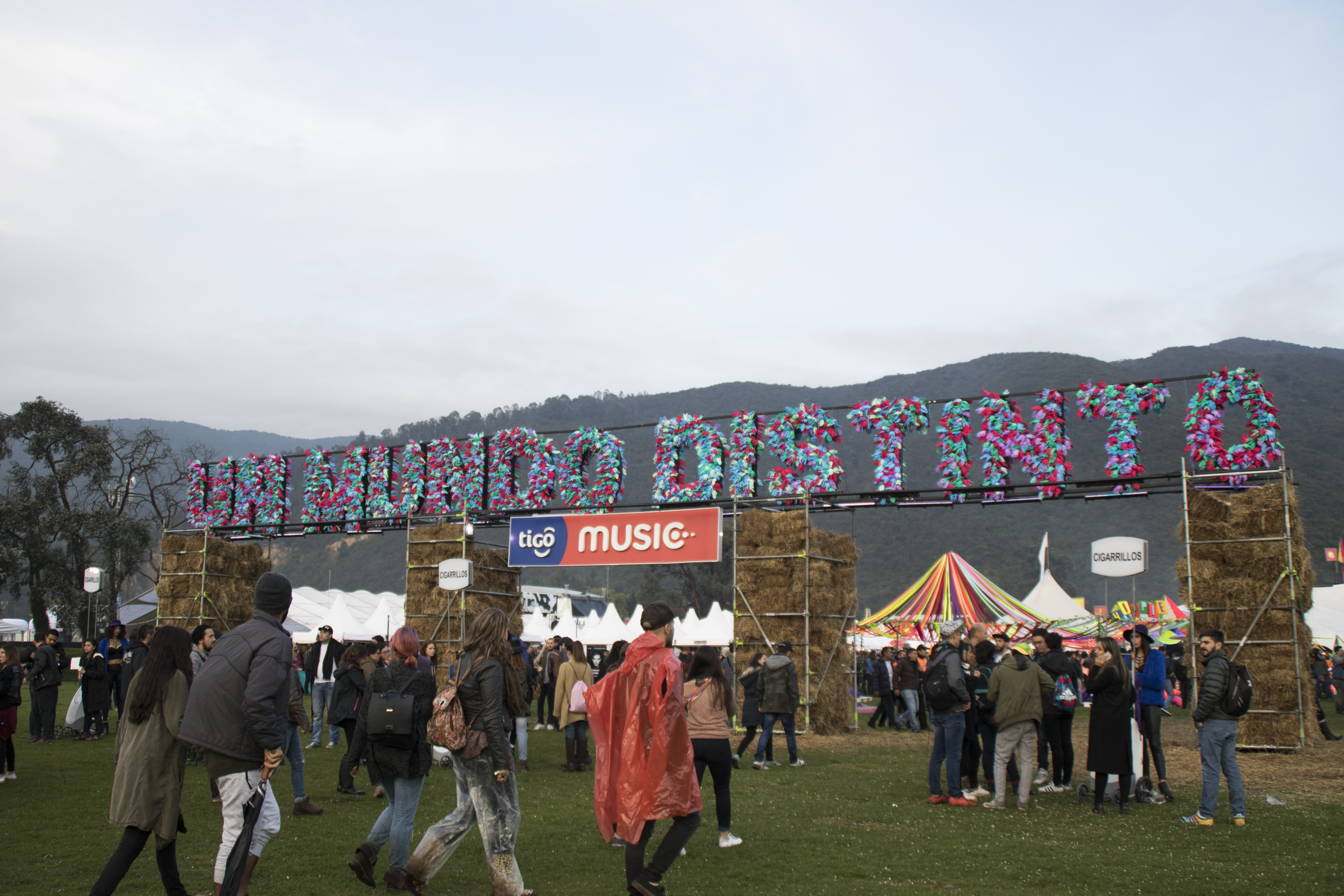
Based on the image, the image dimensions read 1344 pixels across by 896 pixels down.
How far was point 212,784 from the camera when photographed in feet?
19.0

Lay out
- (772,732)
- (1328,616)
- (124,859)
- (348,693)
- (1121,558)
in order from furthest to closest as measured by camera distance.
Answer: (1328,616), (772,732), (1121,558), (348,693), (124,859)

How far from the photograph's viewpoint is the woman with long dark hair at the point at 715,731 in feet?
25.8

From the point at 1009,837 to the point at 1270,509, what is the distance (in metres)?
9.77

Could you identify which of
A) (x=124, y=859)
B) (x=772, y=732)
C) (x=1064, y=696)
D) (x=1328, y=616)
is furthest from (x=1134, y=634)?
(x=1328, y=616)

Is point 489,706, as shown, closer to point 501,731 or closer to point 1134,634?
point 501,731

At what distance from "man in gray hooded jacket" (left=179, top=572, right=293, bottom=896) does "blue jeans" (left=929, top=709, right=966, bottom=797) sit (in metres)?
6.76

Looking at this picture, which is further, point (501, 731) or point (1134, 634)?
point (1134, 634)

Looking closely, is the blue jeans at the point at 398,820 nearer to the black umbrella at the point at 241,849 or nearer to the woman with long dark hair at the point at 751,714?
the black umbrella at the point at 241,849

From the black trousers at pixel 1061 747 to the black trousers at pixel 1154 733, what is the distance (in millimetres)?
849

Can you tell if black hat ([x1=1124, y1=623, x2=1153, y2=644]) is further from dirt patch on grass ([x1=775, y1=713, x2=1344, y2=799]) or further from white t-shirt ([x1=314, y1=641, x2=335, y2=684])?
white t-shirt ([x1=314, y1=641, x2=335, y2=684])

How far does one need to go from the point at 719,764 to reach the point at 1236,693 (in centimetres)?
477

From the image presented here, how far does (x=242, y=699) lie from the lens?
5391 mm

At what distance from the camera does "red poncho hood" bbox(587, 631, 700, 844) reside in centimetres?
621

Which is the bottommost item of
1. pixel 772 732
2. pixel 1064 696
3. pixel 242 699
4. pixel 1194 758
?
pixel 1194 758
